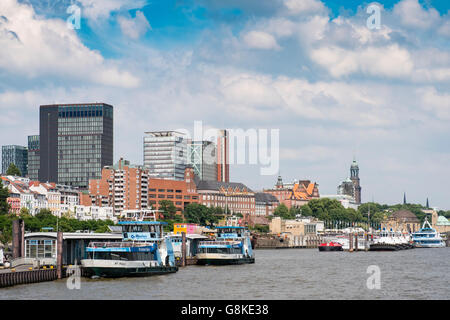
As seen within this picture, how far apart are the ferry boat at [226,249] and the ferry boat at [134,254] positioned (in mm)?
20081

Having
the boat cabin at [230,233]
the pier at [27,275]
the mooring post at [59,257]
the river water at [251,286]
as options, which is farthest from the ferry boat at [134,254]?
the boat cabin at [230,233]

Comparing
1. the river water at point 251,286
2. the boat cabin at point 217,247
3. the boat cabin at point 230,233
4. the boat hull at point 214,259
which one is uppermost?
the boat cabin at point 230,233

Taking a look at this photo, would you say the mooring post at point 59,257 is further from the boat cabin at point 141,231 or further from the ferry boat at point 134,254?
the boat cabin at point 141,231

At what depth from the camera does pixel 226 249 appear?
127 m

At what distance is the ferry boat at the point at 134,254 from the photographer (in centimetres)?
9212

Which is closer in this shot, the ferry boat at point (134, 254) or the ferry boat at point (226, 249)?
the ferry boat at point (134, 254)

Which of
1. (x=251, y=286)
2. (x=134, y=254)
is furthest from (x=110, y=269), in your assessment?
(x=251, y=286)

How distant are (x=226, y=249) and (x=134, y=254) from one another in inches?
1323

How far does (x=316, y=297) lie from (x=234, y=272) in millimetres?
32279

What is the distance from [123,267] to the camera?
93188 millimetres

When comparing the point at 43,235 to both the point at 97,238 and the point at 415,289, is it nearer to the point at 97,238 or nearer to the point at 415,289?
the point at 97,238

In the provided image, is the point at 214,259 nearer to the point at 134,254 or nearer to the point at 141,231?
the point at 141,231

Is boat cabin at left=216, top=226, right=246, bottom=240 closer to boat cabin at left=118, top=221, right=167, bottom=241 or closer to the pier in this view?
boat cabin at left=118, top=221, right=167, bottom=241

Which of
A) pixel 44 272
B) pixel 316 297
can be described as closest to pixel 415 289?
pixel 316 297
